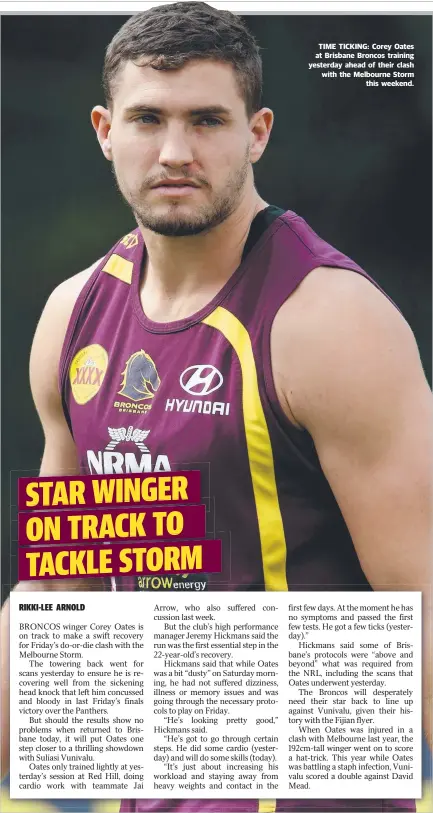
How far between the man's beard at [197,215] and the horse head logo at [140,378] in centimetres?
36

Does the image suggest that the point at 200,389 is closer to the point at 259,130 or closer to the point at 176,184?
the point at 176,184

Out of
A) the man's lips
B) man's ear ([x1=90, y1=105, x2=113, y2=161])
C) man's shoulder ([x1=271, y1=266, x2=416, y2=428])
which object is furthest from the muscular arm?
man's ear ([x1=90, y1=105, x2=113, y2=161])

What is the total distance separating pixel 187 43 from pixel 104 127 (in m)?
0.39

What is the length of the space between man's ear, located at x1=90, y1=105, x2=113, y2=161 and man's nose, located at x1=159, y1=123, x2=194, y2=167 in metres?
0.28

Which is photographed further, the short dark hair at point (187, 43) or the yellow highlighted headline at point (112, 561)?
the yellow highlighted headline at point (112, 561)

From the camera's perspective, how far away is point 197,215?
9.43 feet

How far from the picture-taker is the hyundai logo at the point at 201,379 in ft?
9.37

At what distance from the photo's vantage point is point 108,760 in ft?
10.2

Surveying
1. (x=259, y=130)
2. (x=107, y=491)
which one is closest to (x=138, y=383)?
(x=107, y=491)

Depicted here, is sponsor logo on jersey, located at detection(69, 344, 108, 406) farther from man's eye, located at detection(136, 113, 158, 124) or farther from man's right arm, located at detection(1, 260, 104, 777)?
man's eye, located at detection(136, 113, 158, 124)

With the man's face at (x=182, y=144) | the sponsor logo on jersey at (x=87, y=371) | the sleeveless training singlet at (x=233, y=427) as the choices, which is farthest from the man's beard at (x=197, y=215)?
the sponsor logo on jersey at (x=87, y=371)

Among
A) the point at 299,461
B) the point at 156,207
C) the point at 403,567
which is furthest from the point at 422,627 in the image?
the point at 156,207

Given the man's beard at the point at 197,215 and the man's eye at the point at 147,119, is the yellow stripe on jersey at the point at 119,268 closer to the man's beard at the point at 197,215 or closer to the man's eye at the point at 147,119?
the man's beard at the point at 197,215

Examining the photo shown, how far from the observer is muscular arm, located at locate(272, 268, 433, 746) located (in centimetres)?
269
